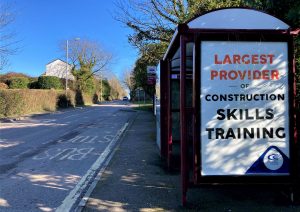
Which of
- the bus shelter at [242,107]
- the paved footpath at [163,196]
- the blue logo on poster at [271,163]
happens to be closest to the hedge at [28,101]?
the paved footpath at [163,196]

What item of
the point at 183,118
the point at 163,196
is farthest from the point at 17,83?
the point at 183,118

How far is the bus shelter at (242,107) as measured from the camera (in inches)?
229

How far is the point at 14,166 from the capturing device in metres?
9.66

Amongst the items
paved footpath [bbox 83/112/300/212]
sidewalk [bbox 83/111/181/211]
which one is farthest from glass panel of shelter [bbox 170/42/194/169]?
paved footpath [bbox 83/112/300/212]

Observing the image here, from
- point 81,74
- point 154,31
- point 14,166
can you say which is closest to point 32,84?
point 81,74

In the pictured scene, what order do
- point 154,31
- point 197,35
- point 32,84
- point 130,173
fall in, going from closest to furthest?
point 197,35
point 130,173
point 154,31
point 32,84

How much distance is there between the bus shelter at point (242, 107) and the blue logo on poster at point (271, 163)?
1 centimetres

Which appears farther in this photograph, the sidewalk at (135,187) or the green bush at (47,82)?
the green bush at (47,82)

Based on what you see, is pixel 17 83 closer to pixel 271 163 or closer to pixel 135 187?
pixel 135 187

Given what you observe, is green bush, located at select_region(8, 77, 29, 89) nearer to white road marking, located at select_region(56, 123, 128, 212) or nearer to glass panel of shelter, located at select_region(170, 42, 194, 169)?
glass panel of shelter, located at select_region(170, 42, 194, 169)

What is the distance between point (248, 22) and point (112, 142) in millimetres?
9335

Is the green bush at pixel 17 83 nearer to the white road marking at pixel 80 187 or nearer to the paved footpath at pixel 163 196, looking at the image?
the white road marking at pixel 80 187

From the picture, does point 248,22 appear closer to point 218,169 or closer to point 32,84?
point 218,169

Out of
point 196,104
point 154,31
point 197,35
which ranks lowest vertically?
point 196,104
